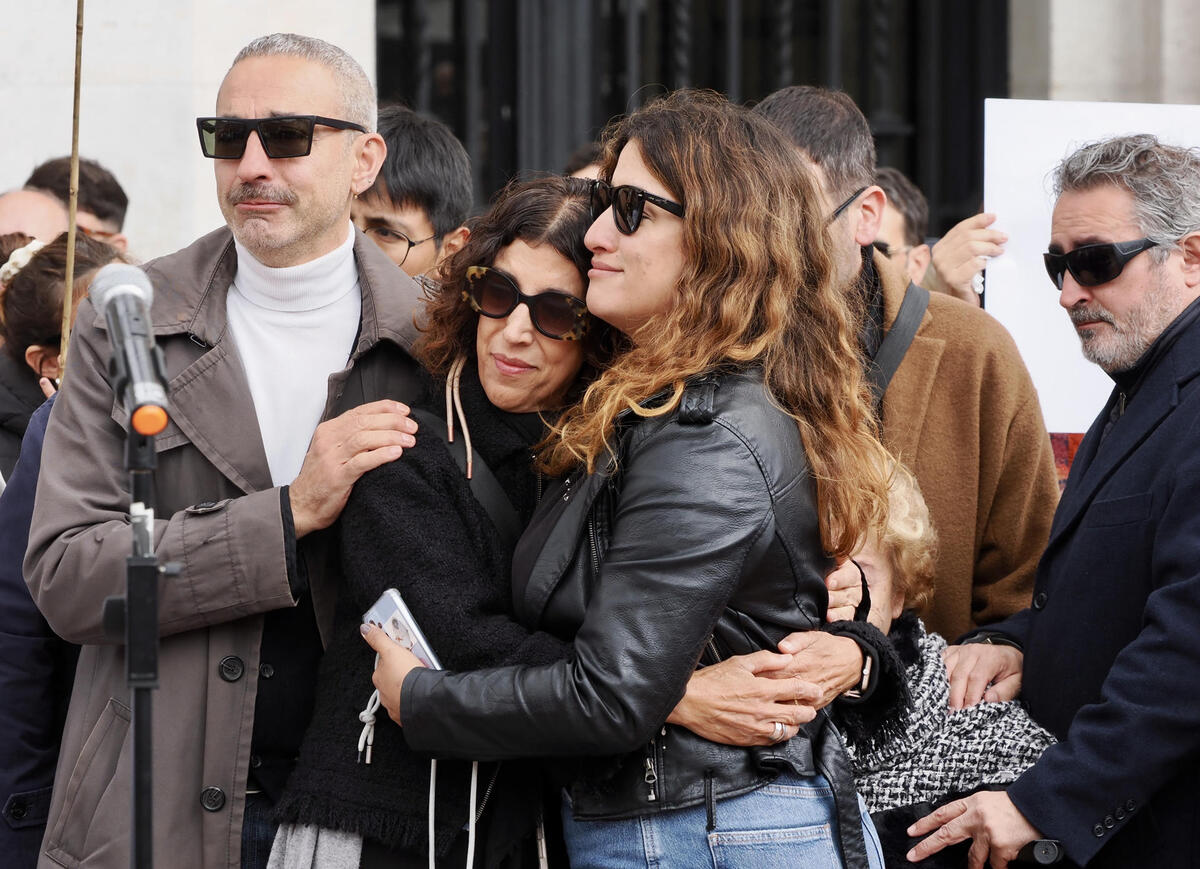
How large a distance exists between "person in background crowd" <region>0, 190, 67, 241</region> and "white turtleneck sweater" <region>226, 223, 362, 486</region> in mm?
2103

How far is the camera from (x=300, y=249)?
9.50 feet

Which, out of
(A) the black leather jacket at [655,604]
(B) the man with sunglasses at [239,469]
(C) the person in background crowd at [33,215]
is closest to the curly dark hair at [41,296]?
(B) the man with sunglasses at [239,469]

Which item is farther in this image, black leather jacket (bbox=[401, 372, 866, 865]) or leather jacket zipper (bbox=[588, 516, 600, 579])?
leather jacket zipper (bbox=[588, 516, 600, 579])

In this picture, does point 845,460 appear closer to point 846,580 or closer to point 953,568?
point 846,580

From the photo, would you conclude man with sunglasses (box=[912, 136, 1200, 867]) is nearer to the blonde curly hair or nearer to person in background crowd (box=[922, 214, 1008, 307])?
the blonde curly hair

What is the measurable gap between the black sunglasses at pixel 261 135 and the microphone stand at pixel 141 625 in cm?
115

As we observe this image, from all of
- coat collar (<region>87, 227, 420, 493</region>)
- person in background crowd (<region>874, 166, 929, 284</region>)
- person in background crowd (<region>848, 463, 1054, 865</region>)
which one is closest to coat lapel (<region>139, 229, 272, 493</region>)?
coat collar (<region>87, 227, 420, 493</region>)

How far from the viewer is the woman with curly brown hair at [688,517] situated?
219 cm

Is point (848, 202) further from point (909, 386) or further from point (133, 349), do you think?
point (133, 349)

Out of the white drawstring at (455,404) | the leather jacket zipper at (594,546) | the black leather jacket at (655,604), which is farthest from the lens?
the white drawstring at (455,404)

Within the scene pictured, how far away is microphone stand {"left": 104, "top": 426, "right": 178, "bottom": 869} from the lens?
1851 millimetres

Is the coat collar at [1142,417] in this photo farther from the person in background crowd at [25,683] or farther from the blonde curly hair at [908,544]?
the person in background crowd at [25,683]

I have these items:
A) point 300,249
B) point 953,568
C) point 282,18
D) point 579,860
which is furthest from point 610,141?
point 282,18

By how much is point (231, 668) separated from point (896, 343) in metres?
1.85
